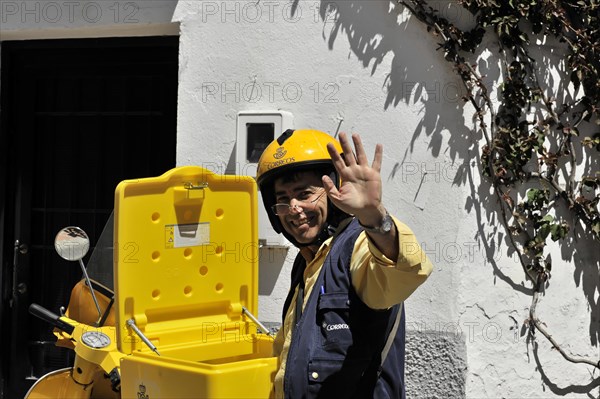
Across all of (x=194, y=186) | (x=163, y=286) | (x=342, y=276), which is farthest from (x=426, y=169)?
(x=342, y=276)

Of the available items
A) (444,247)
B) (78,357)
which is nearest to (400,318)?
(78,357)

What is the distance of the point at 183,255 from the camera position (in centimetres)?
386

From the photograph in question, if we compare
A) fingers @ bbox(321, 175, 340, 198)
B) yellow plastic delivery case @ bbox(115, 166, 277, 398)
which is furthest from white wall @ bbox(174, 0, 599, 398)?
fingers @ bbox(321, 175, 340, 198)

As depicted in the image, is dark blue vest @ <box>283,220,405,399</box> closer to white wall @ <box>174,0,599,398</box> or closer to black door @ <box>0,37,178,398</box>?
white wall @ <box>174,0,599,398</box>

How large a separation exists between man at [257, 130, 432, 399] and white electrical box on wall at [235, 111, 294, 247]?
84.2 inches

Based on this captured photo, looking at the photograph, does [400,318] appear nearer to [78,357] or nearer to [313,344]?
[313,344]

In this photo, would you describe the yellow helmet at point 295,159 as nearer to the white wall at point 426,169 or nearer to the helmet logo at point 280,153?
the helmet logo at point 280,153

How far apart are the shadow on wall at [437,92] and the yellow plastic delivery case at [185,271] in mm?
1552

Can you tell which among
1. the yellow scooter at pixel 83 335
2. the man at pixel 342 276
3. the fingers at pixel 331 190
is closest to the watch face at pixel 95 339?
the yellow scooter at pixel 83 335

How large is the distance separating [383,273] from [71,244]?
1.80 metres

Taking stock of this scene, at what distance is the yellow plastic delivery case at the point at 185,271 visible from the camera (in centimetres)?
361

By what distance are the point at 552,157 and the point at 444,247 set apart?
2.89 feet

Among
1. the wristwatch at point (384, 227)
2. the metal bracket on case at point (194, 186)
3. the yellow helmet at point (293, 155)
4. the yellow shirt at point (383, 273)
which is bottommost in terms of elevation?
the yellow shirt at point (383, 273)

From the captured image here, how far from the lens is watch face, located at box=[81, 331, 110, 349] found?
12.0ft
